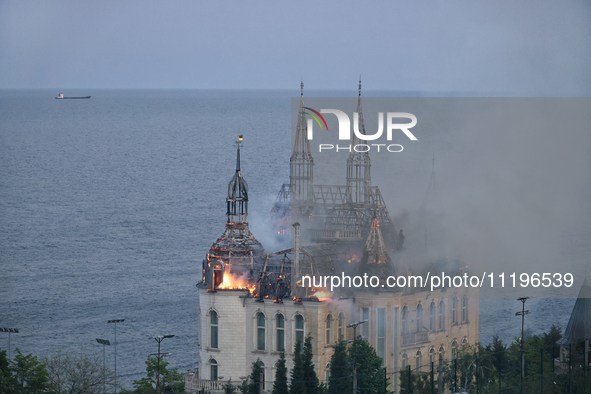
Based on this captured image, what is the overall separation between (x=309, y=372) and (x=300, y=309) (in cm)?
674

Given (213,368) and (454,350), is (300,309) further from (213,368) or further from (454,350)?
(454,350)

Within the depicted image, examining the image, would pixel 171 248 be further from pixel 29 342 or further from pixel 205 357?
pixel 205 357

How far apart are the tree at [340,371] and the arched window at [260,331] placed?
883cm

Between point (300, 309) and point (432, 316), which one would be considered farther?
point (432, 316)

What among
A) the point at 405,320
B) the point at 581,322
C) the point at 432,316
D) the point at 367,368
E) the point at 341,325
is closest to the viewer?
the point at 367,368

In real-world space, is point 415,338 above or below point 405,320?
below

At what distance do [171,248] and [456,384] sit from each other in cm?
10764

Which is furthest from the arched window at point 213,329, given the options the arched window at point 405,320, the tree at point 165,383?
the arched window at point 405,320

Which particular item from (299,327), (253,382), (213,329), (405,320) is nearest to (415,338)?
(405,320)

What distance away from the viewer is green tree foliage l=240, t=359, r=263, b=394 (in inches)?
3595

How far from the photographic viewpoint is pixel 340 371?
90.1m

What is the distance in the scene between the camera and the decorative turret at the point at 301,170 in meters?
119

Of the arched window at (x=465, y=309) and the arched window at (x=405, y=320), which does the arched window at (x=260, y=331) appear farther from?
the arched window at (x=465, y=309)

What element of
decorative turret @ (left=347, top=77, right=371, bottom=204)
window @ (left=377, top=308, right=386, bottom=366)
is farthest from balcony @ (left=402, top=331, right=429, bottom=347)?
decorative turret @ (left=347, top=77, right=371, bottom=204)
